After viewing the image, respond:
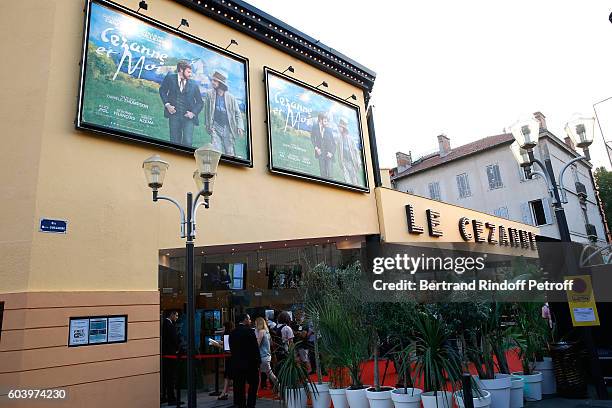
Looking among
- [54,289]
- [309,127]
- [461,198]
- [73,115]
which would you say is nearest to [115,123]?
[73,115]

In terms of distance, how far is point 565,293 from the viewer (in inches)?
294

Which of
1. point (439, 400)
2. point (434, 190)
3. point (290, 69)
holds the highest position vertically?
Result: point (434, 190)

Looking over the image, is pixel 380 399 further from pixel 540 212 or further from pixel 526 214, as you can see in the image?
pixel 540 212

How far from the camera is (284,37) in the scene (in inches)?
455

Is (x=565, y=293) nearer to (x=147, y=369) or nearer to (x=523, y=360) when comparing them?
(x=523, y=360)

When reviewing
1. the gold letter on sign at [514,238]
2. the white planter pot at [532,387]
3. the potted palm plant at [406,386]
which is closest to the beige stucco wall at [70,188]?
the potted palm plant at [406,386]

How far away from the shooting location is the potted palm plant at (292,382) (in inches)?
256

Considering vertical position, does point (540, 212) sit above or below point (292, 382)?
above

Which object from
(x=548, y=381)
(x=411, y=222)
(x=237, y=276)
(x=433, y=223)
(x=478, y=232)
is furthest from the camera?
(x=478, y=232)

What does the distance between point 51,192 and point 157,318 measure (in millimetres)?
2754

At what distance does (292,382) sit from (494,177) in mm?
23102

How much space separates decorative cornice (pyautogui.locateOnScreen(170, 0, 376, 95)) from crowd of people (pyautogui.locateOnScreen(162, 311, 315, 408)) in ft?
22.9

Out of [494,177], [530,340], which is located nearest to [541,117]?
[494,177]

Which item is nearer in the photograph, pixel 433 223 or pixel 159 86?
pixel 159 86
